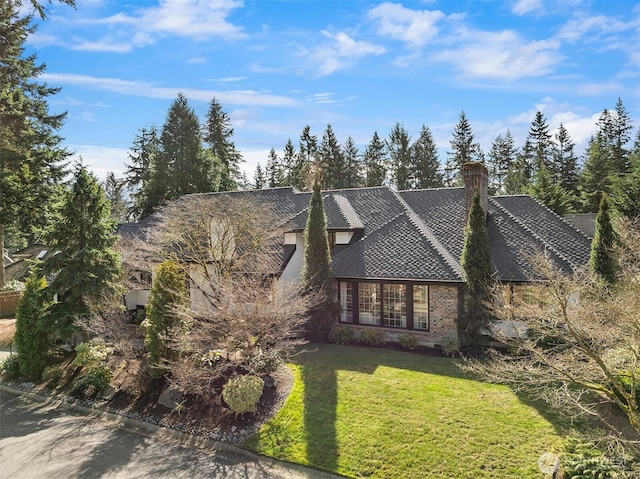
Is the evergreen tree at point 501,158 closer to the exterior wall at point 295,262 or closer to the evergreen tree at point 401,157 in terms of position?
the evergreen tree at point 401,157

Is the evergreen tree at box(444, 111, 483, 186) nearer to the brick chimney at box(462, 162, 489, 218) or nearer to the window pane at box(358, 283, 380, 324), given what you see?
the brick chimney at box(462, 162, 489, 218)

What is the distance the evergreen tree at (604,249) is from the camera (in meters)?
13.9

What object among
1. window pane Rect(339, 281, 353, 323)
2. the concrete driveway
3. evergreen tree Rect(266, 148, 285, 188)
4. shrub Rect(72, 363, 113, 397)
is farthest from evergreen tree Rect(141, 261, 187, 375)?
evergreen tree Rect(266, 148, 285, 188)

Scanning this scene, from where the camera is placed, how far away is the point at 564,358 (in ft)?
26.0

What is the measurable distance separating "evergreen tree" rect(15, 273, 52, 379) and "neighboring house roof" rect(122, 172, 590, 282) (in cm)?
1010

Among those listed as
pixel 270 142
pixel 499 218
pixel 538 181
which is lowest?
pixel 499 218

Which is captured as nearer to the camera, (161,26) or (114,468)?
(114,468)

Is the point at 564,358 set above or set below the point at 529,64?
below

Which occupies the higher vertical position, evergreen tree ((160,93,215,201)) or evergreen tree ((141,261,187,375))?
evergreen tree ((160,93,215,201))

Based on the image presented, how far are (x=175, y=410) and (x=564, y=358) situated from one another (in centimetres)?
1054

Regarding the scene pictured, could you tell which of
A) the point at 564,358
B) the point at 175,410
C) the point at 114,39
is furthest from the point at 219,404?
the point at 114,39

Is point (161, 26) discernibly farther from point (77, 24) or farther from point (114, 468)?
point (114, 468)

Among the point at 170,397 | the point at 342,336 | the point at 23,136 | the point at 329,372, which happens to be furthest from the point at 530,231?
the point at 23,136

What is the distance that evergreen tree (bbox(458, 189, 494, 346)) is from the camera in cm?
1461
